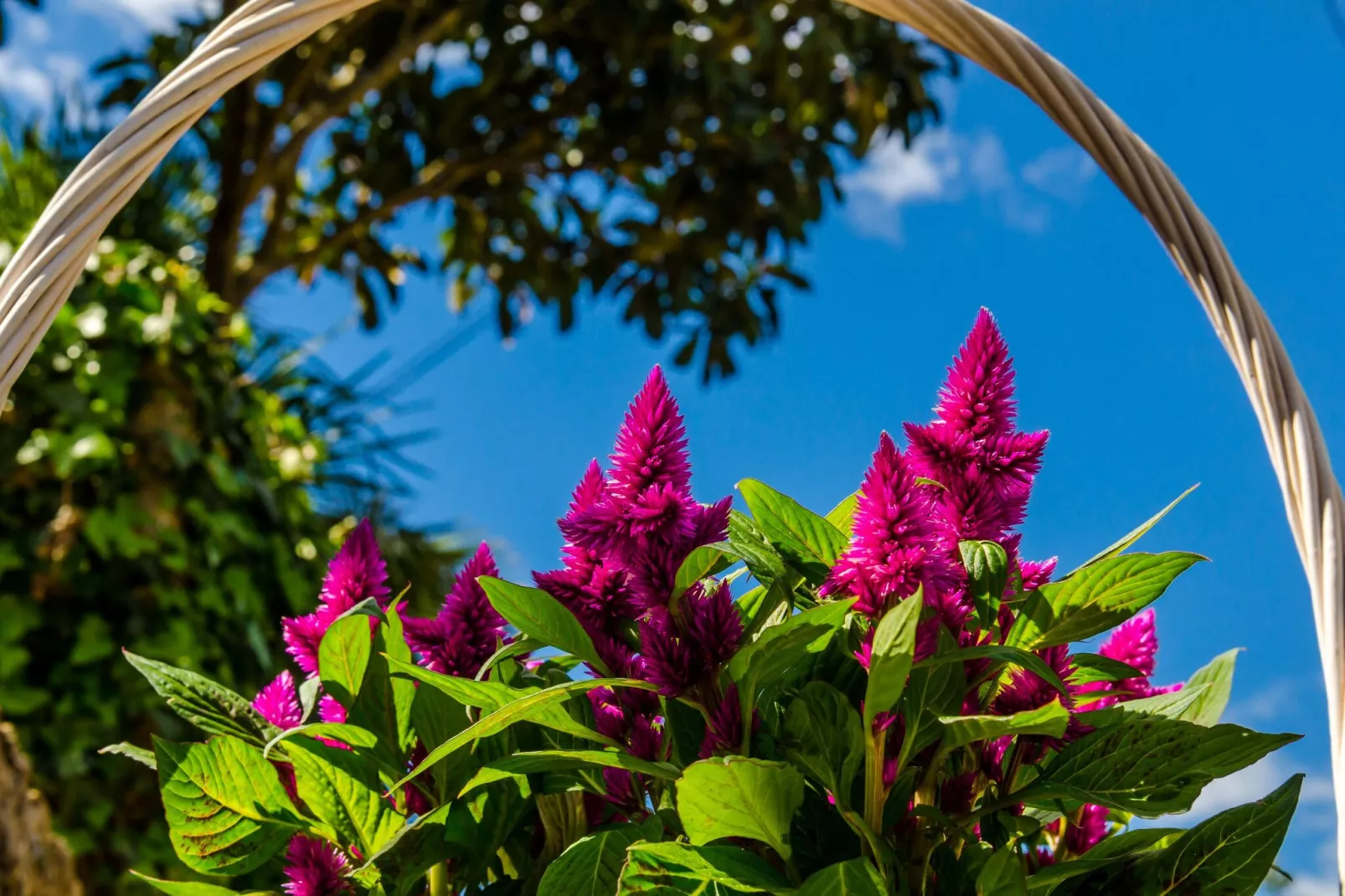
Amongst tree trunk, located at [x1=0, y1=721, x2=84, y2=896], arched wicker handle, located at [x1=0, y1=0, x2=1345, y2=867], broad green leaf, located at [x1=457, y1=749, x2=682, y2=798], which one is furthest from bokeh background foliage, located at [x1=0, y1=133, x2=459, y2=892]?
broad green leaf, located at [x1=457, y1=749, x2=682, y2=798]

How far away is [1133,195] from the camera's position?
0.71 metres

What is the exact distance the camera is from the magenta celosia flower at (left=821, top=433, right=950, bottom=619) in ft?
1.60

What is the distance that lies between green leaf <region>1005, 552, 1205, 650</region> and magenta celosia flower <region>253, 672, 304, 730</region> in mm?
423

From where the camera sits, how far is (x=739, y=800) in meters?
0.48

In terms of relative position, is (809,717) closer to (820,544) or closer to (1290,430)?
(820,544)

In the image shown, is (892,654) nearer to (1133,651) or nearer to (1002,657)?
(1002,657)


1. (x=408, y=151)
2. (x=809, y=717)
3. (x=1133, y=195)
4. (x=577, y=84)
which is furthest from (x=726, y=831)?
(x=408, y=151)

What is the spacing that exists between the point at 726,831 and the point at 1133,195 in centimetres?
49

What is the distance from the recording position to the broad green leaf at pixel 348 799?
1.98 ft

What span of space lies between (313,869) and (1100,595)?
440 millimetres

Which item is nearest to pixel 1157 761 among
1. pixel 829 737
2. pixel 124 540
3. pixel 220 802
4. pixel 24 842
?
pixel 829 737

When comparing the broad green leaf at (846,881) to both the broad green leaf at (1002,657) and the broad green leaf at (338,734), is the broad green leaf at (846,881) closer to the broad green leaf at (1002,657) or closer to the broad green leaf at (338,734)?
the broad green leaf at (1002,657)

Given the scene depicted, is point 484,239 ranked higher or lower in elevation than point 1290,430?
higher

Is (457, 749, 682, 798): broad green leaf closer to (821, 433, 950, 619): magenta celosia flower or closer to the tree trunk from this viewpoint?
(821, 433, 950, 619): magenta celosia flower
